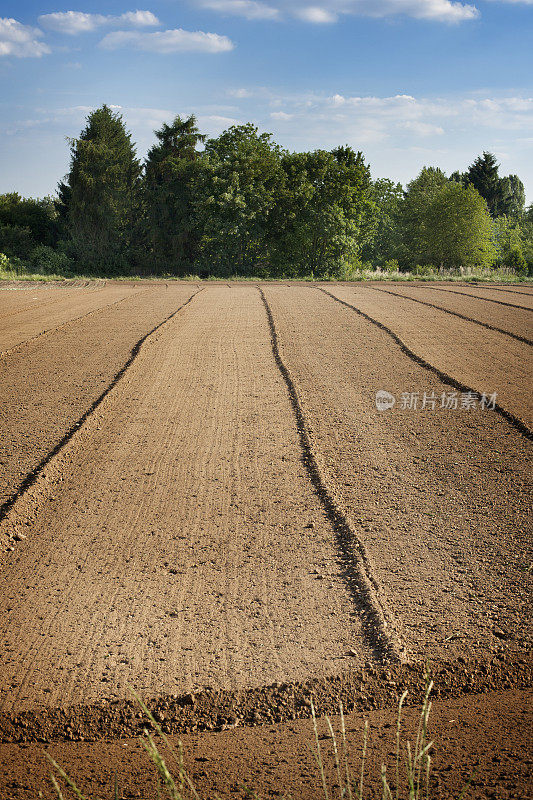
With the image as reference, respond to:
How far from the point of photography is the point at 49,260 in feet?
129

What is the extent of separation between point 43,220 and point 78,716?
148ft

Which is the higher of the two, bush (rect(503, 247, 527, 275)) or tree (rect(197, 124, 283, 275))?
tree (rect(197, 124, 283, 275))

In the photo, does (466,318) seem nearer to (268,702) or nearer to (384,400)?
(384,400)

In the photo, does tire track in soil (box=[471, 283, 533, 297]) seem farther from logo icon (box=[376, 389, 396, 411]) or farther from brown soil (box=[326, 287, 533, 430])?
logo icon (box=[376, 389, 396, 411])

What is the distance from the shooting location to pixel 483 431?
725 centimetres

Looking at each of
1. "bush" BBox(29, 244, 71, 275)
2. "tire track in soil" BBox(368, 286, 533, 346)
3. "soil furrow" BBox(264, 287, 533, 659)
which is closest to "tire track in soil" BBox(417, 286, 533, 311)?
"tire track in soil" BBox(368, 286, 533, 346)

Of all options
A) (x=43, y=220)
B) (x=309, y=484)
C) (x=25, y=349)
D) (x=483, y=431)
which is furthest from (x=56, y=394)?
(x=43, y=220)

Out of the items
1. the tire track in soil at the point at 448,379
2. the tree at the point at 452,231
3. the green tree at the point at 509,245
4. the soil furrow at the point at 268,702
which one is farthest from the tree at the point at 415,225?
the soil furrow at the point at 268,702

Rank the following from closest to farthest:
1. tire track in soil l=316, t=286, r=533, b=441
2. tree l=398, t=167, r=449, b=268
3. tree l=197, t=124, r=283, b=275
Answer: tire track in soil l=316, t=286, r=533, b=441, tree l=197, t=124, r=283, b=275, tree l=398, t=167, r=449, b=268

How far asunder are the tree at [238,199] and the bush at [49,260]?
880cm

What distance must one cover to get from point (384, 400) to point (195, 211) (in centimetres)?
3378

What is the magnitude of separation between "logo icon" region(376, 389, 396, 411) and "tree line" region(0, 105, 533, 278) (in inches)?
1190

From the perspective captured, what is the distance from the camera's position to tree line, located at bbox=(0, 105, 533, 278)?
3844cm

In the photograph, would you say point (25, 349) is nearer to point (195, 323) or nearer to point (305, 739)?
point (195, 323)
